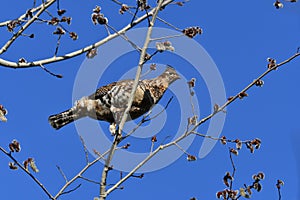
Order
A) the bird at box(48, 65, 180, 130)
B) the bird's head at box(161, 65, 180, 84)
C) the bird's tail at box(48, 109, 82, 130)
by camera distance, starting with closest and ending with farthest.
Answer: the bird at box(48, 65, 180, 130), the bird's tail at box(48, 109, 82, 130), the bird's head at box(161, 65, 180, 84)

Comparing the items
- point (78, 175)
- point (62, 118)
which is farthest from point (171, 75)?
point (78, 175)

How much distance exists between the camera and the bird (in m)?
7.57

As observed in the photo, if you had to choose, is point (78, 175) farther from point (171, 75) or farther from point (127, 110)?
point (171, 75)

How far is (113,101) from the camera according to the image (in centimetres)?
770

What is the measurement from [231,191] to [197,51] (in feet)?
6.34

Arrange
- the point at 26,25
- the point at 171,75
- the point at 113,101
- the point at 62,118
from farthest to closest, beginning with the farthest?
the point at 171,75, the point at 62,118, the point at 113,101, the point at 26,25

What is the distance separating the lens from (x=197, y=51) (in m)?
5.87

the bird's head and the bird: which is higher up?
the bird's head

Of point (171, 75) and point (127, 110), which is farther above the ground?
point (171, 75)

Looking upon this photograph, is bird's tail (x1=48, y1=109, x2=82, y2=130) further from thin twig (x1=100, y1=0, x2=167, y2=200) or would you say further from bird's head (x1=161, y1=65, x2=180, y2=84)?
thin twig (x1=100, y1=0, x2=167, y2=200)

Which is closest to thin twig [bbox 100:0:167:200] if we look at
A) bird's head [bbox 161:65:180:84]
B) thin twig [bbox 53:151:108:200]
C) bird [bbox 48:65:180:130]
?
thin twig [bbox 53:151:108:200]

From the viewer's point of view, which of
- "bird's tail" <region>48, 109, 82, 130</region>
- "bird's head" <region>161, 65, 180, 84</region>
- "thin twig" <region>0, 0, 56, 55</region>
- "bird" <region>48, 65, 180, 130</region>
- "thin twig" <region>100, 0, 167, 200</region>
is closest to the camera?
"thin twig" <region>100, 0, 167, 200</region>

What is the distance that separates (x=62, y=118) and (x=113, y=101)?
860mm

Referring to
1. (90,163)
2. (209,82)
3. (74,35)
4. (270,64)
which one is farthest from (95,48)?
(209,82)
